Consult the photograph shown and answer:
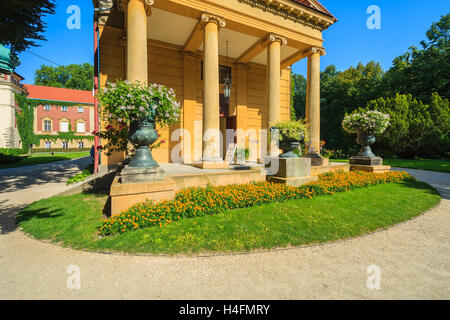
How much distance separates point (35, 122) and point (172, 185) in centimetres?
4843

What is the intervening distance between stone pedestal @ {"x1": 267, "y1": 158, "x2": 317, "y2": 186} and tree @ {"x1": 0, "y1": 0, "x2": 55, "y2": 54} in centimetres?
981

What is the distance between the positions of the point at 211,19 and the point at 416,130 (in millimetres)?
24042

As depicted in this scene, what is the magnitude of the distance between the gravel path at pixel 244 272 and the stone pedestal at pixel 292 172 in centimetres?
288

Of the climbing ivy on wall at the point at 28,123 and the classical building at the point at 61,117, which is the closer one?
the climbing ivy on wall at the point at 28,123

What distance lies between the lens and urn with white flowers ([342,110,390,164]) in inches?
358

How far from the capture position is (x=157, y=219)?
4.26 m

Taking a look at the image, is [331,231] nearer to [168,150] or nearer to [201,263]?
[201,263]

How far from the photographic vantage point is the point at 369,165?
30.3ft

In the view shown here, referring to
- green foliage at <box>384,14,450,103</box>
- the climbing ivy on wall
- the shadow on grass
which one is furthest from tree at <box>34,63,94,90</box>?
green foliage at <box>384,14,450,103</box>

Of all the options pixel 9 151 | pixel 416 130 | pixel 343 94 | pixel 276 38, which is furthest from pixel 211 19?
pixel 9 151

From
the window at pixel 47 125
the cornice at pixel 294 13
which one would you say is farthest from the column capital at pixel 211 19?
the window at pixel 47 125

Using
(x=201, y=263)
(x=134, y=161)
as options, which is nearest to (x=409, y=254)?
(x=201, y=263)

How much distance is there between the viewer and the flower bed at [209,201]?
13.5ft

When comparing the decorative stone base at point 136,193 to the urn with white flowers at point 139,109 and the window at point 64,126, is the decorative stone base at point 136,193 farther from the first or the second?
the window at point 64,126
